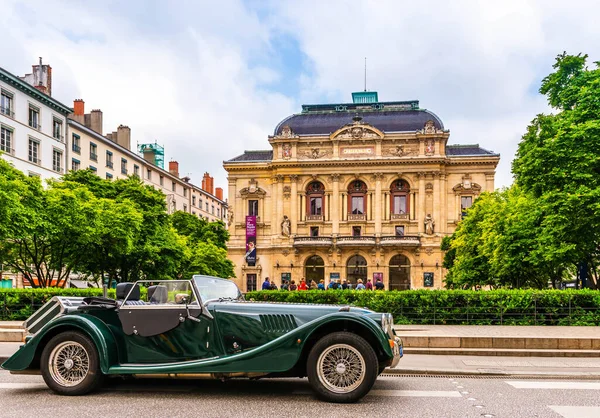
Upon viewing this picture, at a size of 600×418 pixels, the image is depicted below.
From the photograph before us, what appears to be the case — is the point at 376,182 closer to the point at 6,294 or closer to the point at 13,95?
the point at 13,95

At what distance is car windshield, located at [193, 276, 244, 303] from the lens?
8461 millimetres

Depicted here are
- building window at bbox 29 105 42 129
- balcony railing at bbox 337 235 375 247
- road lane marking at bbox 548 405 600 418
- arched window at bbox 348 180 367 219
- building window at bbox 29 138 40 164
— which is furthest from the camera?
arched window at bbox 348 180 367 219

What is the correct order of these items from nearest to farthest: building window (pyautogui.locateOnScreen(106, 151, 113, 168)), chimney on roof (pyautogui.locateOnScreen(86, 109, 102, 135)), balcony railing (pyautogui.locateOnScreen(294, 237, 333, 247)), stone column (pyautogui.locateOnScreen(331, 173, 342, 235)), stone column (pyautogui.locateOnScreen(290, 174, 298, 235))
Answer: chimney on roof (pyautogui.locateOnScreen(86, 109, 102, 135)) < building window (pyautogui.locateOnScreen(106, 151, 113, 168)) < balcony railing (pyautogui.locateOnScreen(294, 237, 333, 247)) < stone column (pyautogui.locateOnScreen(331, 173, 342, 235)) < stone column (pyautogui.locateOnScreen(290, 174, 298, 235))

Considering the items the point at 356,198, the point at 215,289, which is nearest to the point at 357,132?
the point at 356,198

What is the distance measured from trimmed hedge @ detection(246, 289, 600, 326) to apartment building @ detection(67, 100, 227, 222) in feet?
136

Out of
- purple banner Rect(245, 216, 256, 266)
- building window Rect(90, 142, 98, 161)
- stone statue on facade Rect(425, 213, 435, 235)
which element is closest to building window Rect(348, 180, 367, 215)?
stone statue on facade Rect(425, 213, 435, 235)

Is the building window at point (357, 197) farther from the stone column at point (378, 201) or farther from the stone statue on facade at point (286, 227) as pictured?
the stone statue on facade at point (286, 227)

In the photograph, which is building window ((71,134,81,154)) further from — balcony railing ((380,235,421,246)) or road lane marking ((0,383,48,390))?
road lane marking ((0,383,48,390))

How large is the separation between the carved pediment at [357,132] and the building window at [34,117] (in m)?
33.9

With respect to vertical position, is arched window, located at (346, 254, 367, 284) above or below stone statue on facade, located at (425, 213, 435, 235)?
below

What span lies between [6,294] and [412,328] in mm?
13900

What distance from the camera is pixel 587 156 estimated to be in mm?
24359

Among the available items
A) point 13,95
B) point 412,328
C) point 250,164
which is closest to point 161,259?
point 13,95

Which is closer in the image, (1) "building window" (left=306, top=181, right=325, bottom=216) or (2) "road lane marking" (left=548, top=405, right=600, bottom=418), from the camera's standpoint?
(2) "road lane marking" (left=548, top=405, right=600, bottom=418)
